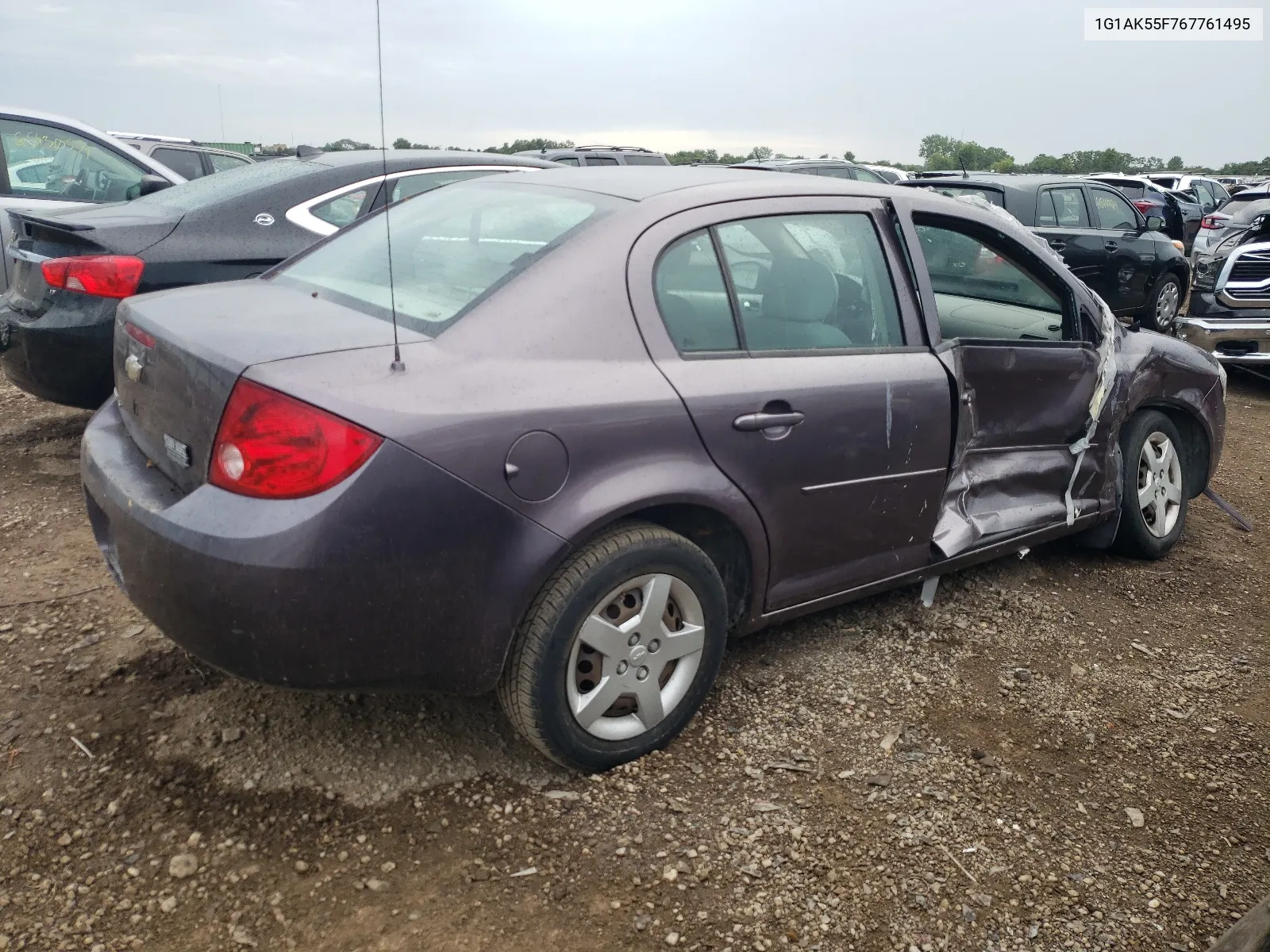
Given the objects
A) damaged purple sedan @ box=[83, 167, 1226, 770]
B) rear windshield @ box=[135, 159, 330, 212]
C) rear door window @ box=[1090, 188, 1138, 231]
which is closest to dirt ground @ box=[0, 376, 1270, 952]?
damaged purple sedan @ box=[83, 167, 1226, 770]

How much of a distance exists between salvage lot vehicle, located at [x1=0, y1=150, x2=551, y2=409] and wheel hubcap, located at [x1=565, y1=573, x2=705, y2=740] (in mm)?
2440

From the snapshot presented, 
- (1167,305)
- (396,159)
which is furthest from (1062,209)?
(396,159)

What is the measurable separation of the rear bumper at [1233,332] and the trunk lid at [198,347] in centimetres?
746

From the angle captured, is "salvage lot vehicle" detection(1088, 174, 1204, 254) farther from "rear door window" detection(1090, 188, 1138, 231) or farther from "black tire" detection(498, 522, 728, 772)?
"black tire" detection(498, 522, 728, 772)

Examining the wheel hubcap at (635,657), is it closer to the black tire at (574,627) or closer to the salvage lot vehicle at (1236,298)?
the black tire at (574,627)

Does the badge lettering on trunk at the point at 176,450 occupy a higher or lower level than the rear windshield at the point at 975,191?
lower

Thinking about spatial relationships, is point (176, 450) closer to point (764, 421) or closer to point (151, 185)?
point (764, 421)

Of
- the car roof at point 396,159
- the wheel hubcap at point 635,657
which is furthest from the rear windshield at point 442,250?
the car roof at point 396,159

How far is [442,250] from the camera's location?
2922mm

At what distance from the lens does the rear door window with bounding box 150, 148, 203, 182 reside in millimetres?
12273

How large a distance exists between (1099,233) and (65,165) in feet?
28.9

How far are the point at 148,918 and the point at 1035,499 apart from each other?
319 centimetres

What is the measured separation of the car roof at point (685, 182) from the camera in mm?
2973

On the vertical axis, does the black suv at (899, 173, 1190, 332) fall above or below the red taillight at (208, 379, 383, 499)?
above
